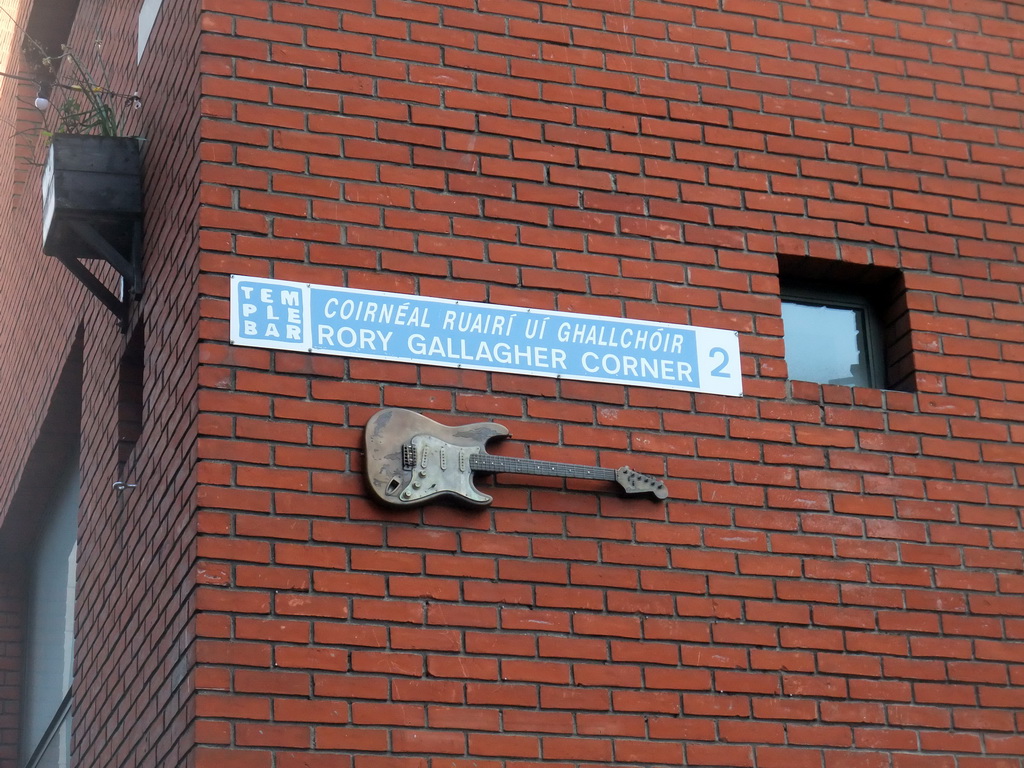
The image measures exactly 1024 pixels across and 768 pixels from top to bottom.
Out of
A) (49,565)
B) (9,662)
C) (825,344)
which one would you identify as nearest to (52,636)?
(49,565)

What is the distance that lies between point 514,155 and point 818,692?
91.3 inches

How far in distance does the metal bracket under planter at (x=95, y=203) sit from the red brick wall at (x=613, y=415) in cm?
110

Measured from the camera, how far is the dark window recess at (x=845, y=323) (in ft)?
22.7

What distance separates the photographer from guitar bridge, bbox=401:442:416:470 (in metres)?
5.87

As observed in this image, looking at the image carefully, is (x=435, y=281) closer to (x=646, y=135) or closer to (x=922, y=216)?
(x=646, y=135)

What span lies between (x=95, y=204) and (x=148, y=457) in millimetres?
1171

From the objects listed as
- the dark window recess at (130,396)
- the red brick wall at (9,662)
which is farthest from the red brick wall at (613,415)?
the red brick wall at (9,662)

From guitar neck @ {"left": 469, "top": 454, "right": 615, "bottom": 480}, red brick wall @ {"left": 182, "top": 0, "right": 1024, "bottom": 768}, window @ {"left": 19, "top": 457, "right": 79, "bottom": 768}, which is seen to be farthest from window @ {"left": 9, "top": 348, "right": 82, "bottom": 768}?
guitar neck @ {"left": 469, "top": 454, "right": 615, "bottom": 480}

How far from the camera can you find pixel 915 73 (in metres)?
7.31

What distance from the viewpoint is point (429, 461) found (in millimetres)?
5906

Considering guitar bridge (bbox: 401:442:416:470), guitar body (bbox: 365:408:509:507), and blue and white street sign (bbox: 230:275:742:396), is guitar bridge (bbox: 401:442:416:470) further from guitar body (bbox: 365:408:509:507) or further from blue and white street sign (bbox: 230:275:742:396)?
blue and white street sign (bbox: 230:275:742:396)

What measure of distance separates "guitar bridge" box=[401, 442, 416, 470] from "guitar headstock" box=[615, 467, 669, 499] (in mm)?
765

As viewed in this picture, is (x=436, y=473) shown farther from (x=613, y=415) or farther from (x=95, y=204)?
(x=95, y=204)

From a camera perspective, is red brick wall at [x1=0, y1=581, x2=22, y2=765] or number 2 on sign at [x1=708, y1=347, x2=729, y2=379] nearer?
number 2 on sign at [x1=708, y1=347, x2=729, y2=379]
